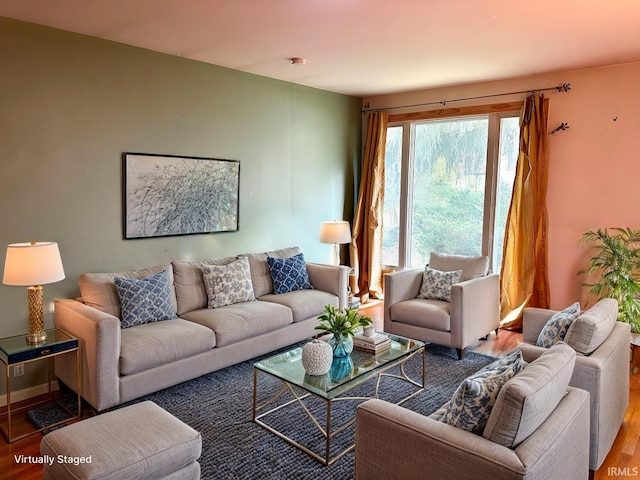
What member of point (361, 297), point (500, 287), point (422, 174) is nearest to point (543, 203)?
point (500, 287)

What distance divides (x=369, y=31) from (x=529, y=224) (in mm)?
2733

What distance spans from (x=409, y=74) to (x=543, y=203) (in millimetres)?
1918

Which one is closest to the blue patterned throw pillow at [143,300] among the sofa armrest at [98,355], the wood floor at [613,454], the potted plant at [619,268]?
the sofa armrest at [98,355]

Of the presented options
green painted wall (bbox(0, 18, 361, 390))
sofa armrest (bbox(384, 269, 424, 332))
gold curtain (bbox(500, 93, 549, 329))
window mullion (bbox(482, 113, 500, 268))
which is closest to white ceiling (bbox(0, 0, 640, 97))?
green painted wall (bbox(0, 18, 361, 390))

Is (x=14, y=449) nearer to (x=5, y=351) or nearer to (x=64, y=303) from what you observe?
(x=5, y=351)

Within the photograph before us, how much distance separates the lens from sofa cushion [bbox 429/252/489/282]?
15.1 ft

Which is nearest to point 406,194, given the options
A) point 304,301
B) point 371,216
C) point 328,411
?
point 371,216

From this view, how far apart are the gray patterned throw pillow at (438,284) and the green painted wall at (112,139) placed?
1.66 meters

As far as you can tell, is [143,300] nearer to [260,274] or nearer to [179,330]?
[179,330]

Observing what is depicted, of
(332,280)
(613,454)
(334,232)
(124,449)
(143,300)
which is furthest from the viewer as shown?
(334,232)

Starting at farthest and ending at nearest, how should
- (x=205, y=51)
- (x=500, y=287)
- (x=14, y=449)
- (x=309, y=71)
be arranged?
(x=500, y=287)
(x=309, y=71)
(x=205, y=51)
(x=14, y=449)

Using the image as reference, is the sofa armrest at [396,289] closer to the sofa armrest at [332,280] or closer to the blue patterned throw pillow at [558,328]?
the sofa armrest at [332,280]

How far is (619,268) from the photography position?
416cm

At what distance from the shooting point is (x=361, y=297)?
6.23 m
